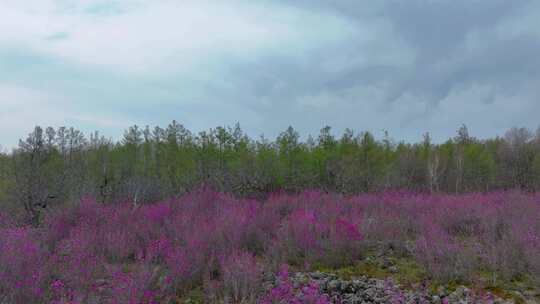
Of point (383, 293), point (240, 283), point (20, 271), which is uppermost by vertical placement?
point (20, 271)

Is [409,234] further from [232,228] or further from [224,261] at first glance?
[224,261]

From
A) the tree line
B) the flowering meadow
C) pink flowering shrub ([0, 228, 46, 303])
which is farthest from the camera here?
the tree line

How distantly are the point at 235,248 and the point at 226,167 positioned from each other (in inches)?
568

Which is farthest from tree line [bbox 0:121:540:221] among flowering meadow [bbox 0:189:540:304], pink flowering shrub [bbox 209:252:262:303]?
pink flowering shrub [bbox 209:252:262:303]

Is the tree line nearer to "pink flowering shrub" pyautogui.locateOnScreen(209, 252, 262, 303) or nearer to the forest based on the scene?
the forest

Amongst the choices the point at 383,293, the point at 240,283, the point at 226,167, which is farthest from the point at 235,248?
the point at 226,167

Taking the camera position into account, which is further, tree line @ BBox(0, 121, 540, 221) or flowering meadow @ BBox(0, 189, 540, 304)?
tree line @ BBox(0, 121, 540, 221)

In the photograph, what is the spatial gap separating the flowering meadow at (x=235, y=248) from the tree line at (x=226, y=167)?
522cm

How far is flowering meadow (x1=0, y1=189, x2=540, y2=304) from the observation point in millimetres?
5609

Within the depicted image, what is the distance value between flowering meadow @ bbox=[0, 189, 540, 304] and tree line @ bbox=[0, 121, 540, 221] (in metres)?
5.22

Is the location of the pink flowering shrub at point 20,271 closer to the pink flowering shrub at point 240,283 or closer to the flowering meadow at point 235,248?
the flowering meadow at point 235,248

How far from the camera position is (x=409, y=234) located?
32.1 feet

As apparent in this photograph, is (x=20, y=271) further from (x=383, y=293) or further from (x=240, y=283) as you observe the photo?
(x=383, y=293)

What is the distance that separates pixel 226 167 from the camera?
872 inches
